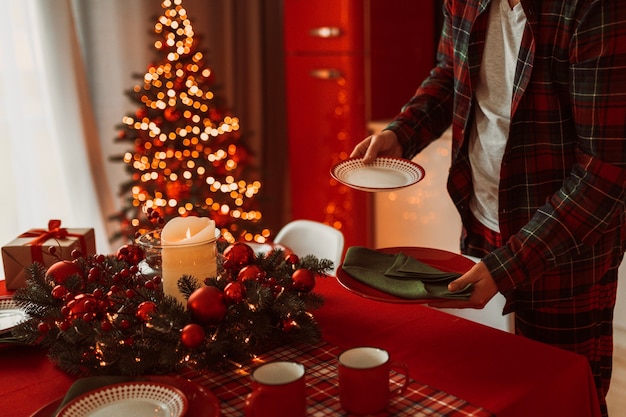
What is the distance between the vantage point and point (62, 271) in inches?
56.2

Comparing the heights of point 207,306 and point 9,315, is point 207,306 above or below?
above

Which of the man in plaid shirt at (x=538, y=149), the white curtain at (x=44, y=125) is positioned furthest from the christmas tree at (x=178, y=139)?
the man in plaid shirt at (x=538, y=149)

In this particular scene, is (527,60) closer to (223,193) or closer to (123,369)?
(123,369)

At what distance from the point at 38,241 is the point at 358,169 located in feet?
2.59

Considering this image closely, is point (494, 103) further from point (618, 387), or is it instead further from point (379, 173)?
point (618, 387)

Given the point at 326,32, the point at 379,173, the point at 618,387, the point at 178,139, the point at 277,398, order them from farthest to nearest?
1. the point at 326,32
2. the point at 178,139
3. the point at 618,387
4. the point at 379,173
5. the point at 277,398

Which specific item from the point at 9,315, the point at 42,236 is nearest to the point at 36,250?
the point at 42,236

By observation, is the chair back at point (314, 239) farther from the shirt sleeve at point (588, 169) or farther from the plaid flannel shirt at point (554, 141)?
the shirt sleeve at point (588, 169)

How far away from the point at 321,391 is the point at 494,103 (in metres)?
0.86

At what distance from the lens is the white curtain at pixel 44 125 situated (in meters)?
3.12

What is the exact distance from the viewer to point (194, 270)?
134 centimetres

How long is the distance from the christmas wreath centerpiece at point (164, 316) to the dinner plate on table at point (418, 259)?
8 cm

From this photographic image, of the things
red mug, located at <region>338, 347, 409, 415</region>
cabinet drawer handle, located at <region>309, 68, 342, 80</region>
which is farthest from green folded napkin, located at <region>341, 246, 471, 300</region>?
cabinet drawer handle, located at <region>309, 68, 342, 80</region>

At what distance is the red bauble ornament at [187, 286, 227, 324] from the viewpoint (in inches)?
46.8
